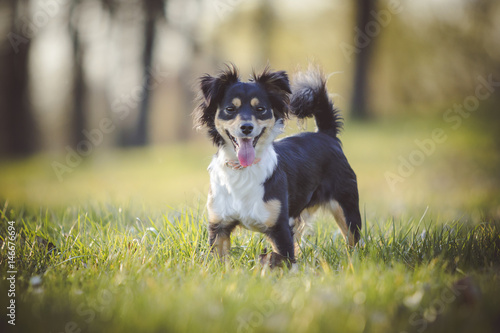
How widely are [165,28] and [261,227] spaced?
48.6 feet

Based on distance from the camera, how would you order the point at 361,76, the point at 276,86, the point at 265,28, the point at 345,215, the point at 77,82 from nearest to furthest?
the point at 276,86
the point at 345,215
the point at 361,76
the point at 77,82
the point at 265,28

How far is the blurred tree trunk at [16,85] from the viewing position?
15008 mm

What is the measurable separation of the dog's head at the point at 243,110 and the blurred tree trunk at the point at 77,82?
13.9 m

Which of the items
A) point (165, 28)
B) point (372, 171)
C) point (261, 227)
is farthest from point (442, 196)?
point (165, 28)

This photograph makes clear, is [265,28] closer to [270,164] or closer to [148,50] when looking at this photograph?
[148,50]

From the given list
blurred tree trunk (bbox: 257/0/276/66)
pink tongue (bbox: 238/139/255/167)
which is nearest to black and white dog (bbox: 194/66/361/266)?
pink tongue (bbox: 238/139/255/167)

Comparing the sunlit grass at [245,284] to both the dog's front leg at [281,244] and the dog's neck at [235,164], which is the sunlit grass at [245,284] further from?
the dog's neck at [235,164]

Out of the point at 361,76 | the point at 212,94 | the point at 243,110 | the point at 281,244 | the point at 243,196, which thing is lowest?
the point at 281,244

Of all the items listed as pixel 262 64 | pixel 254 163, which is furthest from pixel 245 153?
pixel 262 64

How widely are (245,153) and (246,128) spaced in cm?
21

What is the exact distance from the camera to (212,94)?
3652 mm

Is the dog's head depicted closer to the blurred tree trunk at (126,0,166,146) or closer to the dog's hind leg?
the dog's hind leg

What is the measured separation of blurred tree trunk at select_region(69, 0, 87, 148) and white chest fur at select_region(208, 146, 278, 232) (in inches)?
568

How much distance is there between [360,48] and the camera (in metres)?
15.5
